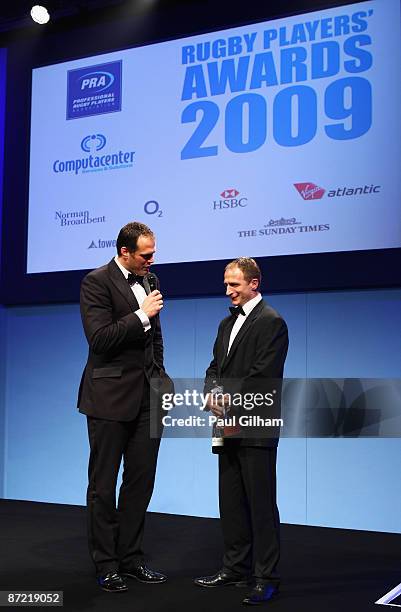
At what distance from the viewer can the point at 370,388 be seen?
345 centimetres

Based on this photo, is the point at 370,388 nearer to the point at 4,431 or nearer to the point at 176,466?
the point at 176,466

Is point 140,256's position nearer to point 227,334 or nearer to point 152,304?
point 152,304

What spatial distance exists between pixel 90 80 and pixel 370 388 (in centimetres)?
382

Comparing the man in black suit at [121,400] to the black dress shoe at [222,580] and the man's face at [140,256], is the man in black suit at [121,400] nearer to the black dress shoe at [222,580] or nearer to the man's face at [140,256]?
the man's face at [140,256]

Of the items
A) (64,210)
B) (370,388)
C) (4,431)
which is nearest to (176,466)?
(4,431)

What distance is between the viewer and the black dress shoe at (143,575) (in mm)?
3447

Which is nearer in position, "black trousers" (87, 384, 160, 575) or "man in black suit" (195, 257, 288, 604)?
"man in black suit" (195, 257, 288, 604)

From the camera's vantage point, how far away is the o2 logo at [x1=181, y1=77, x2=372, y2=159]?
507 centimetres

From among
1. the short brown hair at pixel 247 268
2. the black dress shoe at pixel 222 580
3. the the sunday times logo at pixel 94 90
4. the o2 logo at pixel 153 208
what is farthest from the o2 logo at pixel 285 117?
the black dress shoe at pixel 222 580

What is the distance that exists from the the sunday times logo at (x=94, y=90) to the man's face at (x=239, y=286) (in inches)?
120

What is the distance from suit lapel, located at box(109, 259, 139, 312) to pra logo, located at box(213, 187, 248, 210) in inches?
81.4

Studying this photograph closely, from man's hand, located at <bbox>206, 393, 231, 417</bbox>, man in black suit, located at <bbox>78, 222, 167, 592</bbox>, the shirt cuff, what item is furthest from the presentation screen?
man's hand, located at <bbox>206, 393, 231, 417</bbox>

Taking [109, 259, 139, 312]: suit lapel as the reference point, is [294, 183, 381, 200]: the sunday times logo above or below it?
above

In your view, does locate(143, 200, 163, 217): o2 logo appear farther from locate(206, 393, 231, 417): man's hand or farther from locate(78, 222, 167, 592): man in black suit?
locate(206, 393, 231, 417): man's hand
